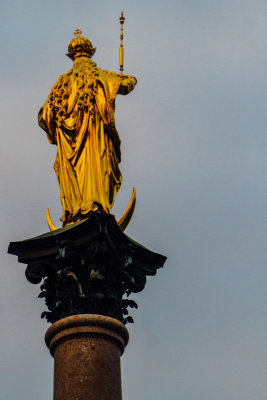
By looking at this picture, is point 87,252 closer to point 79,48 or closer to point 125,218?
point 125,218

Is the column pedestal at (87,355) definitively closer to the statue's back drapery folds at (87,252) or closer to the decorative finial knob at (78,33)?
the statue's back drapery folds at (87,252)

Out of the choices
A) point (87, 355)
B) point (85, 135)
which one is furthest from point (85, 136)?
point (87, 355)

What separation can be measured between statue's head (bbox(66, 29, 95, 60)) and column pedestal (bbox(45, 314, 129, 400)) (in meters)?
6.28

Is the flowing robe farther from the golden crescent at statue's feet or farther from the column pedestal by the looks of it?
the column pedestal

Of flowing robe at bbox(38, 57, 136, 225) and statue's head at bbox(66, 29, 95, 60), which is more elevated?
statue's head at bbox(66, 29, 95, 60)

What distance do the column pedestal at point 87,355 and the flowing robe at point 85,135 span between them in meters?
2.46

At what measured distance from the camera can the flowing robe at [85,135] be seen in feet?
60.3

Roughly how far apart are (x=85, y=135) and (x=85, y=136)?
0.02 m

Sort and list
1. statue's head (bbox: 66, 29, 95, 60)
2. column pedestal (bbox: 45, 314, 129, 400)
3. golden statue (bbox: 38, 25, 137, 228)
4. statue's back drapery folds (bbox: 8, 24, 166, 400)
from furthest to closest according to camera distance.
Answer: statue's head (bbox: 66, 29, 95, 60) → golden statue (bbox: 38, 25, 137, 228) → statue's back drapery folds (bbox: 8, 24, 166, 400) → column pedestal (bbox: 45, 314, 129, 400)

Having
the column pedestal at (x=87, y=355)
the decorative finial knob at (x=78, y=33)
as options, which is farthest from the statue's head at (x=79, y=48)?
the column pedestal at (x=87, y=355)

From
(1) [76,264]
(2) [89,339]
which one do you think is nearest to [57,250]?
(1) [76,264]

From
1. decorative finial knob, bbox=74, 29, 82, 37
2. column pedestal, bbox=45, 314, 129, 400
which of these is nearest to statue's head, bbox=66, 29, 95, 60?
decorative finial knob, bbox=74, 29, 82, 37

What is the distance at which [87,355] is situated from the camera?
15.8m

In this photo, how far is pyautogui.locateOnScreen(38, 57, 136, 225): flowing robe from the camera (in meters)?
18.4
